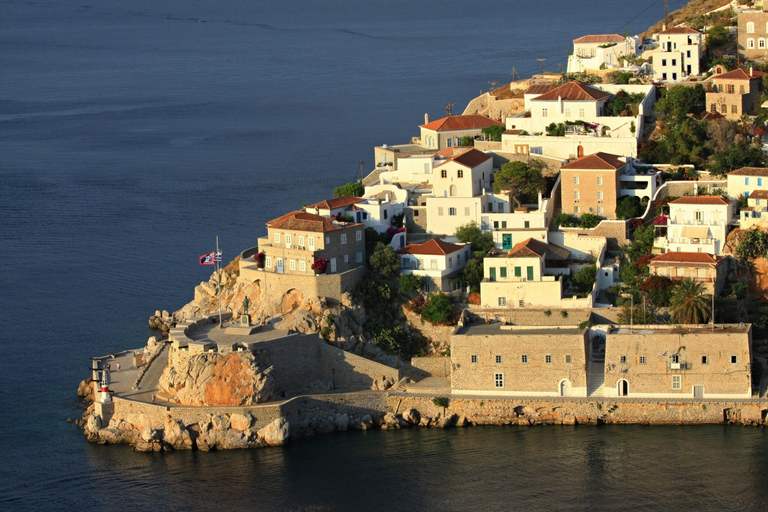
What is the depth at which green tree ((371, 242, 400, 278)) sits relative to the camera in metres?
57.9

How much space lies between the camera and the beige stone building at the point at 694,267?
5494 cm

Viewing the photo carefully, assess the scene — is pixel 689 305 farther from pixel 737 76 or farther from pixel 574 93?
pixel 737 76

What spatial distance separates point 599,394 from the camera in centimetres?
5122

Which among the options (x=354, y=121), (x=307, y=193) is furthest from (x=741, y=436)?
(x=354, y=121)

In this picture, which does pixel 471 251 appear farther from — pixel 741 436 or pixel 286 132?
pixel 286 132

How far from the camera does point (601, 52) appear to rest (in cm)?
7681

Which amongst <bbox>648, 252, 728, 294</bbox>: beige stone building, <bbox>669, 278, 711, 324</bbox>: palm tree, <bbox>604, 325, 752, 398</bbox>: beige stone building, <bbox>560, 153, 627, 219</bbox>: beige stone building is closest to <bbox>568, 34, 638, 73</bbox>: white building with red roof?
<bbox>560, 153, 627, 219</bbox>: beige stone building

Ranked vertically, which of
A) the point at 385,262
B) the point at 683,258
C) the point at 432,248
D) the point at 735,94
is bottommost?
the point at 683,258

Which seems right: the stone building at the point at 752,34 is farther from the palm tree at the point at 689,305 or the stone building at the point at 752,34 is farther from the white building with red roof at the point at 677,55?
the palm tree at the point at 689,305

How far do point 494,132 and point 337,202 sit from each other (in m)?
11.2

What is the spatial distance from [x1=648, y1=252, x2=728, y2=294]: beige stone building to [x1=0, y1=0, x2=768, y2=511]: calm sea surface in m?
7.79

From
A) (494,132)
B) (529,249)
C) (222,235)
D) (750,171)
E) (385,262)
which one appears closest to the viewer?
(529,249)

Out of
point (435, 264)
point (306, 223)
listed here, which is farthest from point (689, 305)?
point (306, 223)

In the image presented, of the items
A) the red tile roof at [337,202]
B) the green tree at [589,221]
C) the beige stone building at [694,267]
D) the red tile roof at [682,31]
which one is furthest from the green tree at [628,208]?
the red tile roof at [682,31]
